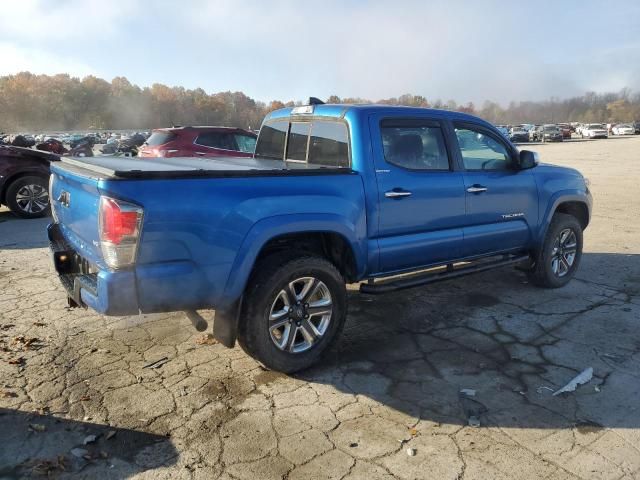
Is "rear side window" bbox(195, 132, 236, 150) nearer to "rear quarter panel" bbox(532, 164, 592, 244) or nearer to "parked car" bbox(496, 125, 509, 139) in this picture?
"parked car" bbox(496, 125, 509, 139)

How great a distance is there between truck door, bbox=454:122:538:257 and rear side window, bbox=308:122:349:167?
1.21 metres

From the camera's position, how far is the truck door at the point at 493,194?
4707 millimetres

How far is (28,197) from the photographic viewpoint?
9.62 metres

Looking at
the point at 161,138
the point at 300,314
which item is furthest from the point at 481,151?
the point at 161,138

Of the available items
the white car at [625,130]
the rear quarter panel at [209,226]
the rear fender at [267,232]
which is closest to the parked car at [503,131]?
the rear fender at [267,232]

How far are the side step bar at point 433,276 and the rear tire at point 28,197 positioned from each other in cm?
790

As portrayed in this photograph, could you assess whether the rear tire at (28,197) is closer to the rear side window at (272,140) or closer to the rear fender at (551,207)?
the rear side window at (272,140)

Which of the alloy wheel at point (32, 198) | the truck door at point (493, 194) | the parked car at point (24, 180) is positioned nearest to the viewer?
the truck door at point (493, 194)

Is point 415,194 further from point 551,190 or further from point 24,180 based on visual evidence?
point 24,180

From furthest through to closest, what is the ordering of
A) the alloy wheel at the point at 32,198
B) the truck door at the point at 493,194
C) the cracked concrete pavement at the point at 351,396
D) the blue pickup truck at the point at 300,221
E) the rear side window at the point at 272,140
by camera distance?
the alloy wheel at the point at 32,198 → the rear side window at the point at 272,140 → the truck door at the point at 493,194 → the blue pickup truck at the point at 300,221 → the cracked concrete pavement at the point at 351,396

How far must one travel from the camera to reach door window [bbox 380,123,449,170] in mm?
4159

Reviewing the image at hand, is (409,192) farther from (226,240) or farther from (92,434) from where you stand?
(92,434)

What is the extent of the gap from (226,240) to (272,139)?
7.28 ft

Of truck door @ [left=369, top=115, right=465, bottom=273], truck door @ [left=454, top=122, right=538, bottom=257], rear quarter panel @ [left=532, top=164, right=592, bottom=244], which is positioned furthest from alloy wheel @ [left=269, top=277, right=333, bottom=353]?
rear quarter panel @ [left=532, top=164, right=592, bottom=244]
